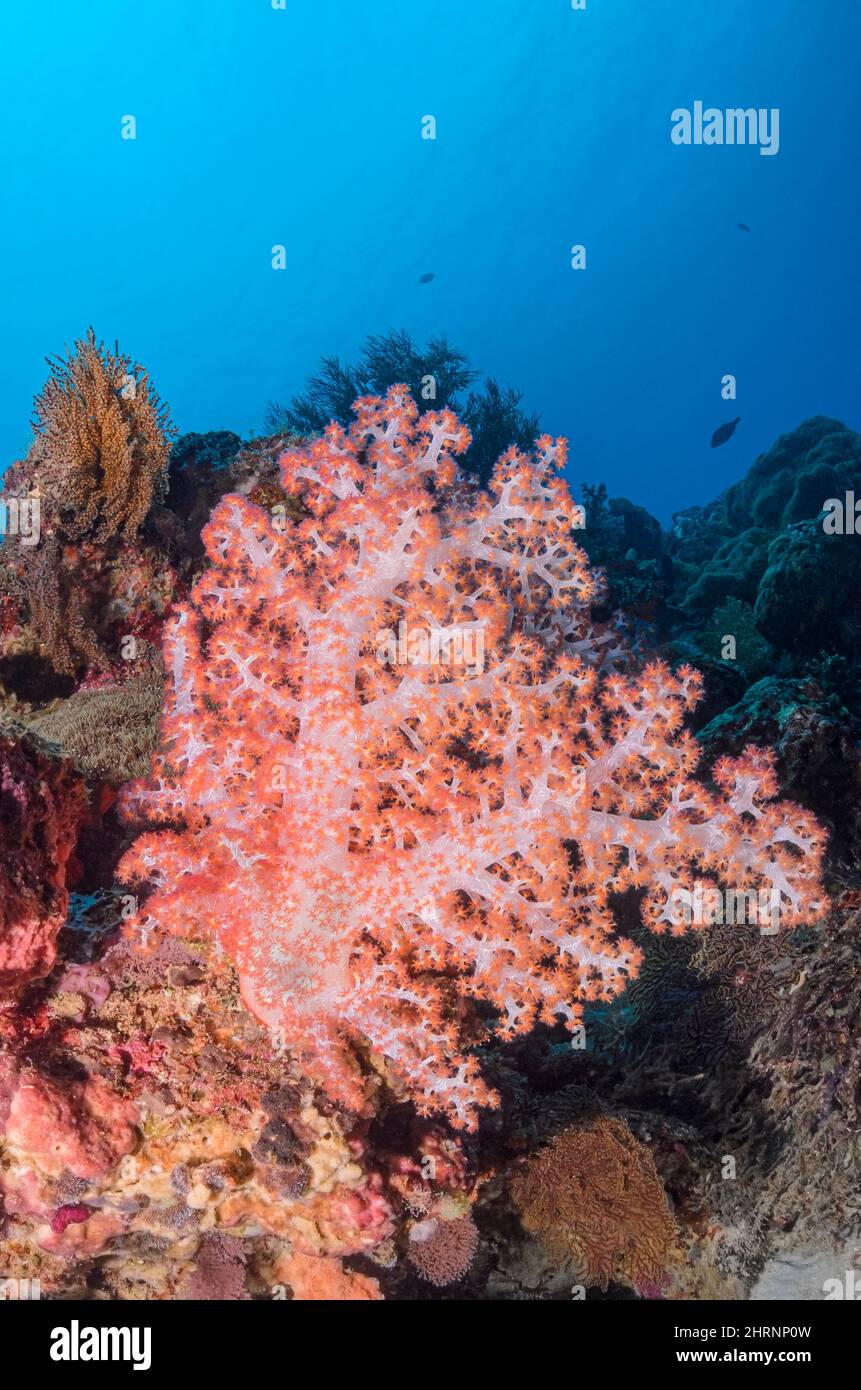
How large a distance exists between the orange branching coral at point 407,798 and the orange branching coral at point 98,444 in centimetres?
300

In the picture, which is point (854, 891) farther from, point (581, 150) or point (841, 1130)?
point (581, 150)

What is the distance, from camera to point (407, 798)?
3.76 m

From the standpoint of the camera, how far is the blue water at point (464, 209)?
98.2 m

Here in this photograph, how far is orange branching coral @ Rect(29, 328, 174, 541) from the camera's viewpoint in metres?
6.64

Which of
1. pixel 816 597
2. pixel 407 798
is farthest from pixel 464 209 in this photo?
pixel 407 798

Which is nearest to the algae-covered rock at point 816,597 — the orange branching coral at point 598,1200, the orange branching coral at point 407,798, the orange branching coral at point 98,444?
the orange branching coral at point 407,798

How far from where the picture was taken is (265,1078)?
342cm

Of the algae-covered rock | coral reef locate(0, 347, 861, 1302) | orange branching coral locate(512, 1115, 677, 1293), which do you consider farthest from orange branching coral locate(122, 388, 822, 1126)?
the algae-covered rock

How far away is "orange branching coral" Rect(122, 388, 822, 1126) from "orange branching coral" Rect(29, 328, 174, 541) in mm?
3004

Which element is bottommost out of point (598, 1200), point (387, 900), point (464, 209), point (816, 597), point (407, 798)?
point (598, 1200)

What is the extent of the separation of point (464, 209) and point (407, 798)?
452ft

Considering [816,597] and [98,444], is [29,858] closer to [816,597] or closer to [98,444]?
[98,444]

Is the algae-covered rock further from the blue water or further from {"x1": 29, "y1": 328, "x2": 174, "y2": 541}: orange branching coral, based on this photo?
the blue water

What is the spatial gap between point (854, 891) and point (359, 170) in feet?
464
